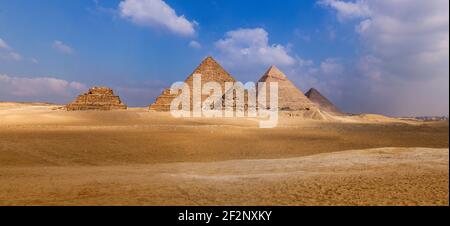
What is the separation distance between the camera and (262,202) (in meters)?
5.24

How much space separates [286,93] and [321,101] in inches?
905

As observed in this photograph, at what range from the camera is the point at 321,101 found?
263 feet

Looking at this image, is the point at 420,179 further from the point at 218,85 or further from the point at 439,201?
the point at 218,85

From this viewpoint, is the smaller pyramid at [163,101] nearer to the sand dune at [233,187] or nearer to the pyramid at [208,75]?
the pyramid at [208,75]

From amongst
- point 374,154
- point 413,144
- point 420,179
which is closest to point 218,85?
point 413,144

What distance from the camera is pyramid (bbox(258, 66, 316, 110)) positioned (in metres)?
58.4

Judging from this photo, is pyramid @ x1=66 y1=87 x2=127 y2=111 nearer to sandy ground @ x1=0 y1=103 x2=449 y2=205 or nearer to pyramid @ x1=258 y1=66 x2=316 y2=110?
pyramid @ x1=258 y1=66 x2=316 y2=110

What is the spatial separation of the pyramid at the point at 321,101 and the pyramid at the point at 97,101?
49352 millimetres

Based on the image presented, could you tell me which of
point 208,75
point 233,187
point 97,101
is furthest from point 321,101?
point 233,187

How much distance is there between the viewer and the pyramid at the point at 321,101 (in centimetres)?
7864

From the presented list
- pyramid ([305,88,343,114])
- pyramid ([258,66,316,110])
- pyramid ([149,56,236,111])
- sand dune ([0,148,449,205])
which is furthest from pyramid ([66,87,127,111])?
pyramid ([305,88,343,114])

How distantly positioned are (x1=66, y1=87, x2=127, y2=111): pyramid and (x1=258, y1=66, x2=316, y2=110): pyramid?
86.1 ft
